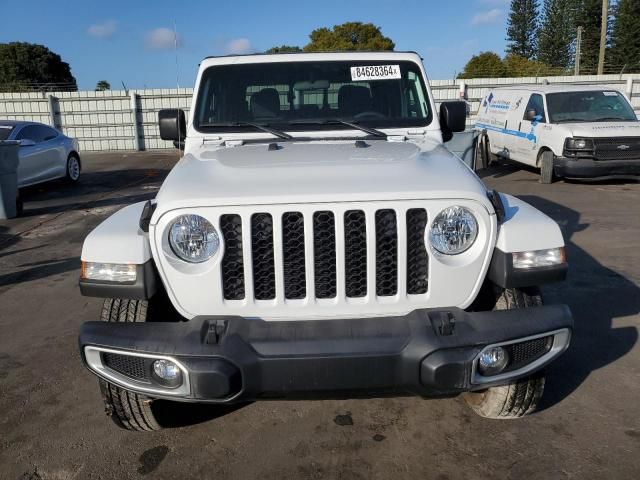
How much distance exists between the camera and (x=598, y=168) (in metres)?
10.3

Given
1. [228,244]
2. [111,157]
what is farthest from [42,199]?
[228,244]

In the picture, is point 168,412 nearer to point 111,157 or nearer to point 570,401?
point 570,401

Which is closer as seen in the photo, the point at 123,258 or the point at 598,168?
the point at 123,258

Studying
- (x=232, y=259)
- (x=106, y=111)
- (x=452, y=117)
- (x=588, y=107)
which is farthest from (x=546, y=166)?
(x=106, y=111)

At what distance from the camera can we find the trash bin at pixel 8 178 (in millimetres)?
8578

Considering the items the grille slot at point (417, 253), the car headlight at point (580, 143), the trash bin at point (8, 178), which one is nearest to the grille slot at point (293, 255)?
the grille slot at point (417, 253)

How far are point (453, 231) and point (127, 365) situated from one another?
154cm

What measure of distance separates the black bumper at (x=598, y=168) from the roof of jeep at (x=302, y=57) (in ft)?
24.0

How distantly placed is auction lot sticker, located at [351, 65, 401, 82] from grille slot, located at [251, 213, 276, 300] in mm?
1932

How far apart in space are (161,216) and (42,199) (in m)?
9.53

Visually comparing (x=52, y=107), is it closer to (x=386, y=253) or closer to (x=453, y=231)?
(x=386, y=253)

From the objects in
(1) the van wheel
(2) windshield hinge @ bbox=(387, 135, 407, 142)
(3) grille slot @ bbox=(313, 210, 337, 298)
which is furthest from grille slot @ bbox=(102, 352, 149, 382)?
(1) the van wheel

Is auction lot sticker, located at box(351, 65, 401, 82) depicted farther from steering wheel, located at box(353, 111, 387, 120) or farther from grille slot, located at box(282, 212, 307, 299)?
grille slot, located at box(282, 212, 307, 299)

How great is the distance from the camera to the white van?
10305mm
